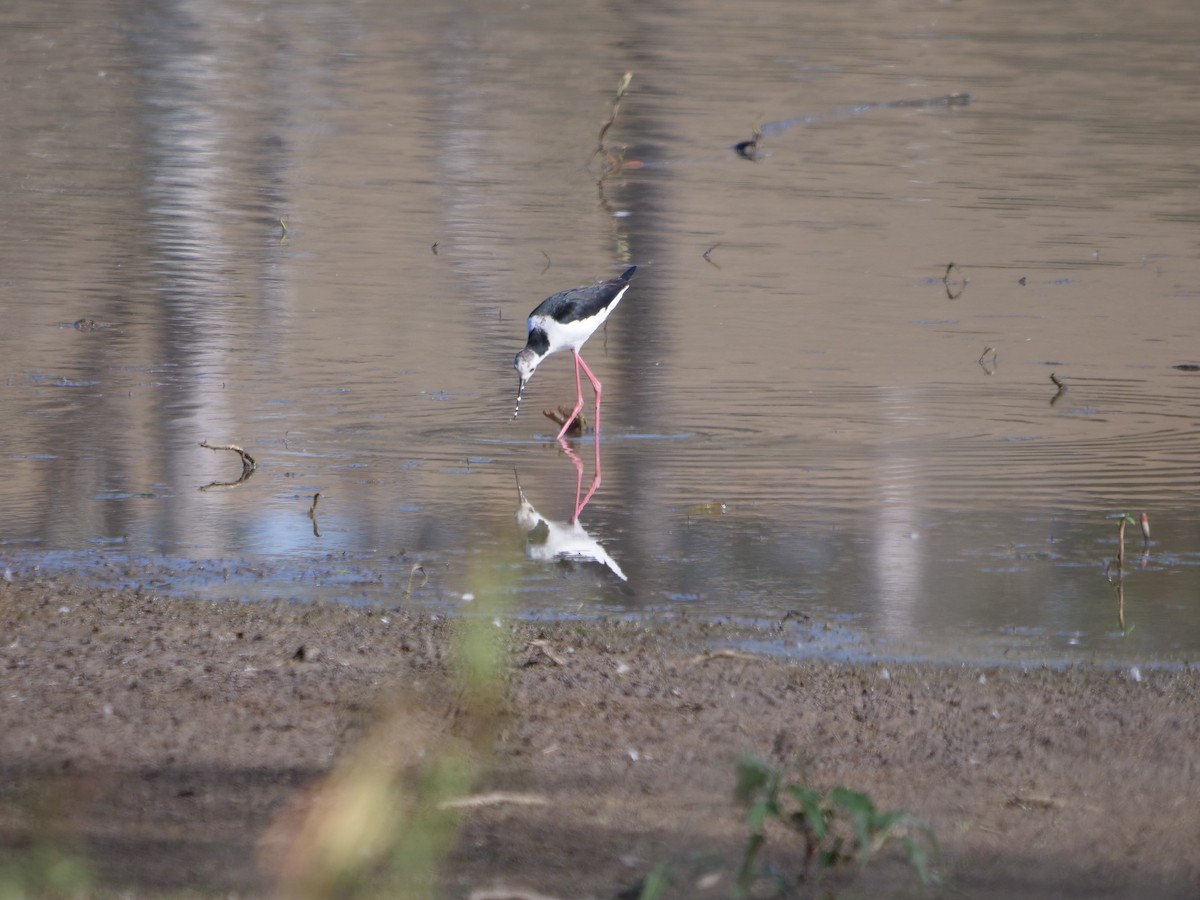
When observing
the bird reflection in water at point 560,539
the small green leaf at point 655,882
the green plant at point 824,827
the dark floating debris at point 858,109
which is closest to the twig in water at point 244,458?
the bird reflection in water at point 560,539

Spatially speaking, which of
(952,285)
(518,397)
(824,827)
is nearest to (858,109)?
(952,285)

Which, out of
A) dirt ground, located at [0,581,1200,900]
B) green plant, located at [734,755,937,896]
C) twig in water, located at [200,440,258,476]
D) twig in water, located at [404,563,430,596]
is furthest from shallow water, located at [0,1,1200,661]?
green plant, located at [734,755,937,896]

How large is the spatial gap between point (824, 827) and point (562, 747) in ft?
4.14

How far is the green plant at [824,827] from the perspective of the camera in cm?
445

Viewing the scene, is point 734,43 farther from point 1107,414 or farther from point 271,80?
point 1107,414

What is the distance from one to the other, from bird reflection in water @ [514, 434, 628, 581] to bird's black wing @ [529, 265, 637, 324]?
2.00 m

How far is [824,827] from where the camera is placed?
4629 millimetres

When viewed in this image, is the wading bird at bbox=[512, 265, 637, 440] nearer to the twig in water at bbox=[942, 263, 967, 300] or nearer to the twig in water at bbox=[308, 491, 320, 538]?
the twig in water at bbox=[308, 491, 320, 538]

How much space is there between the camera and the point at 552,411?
10.8 metres

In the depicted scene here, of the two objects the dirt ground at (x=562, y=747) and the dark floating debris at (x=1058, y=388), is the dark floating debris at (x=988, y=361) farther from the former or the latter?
the dirt ground at (x=562, y=747)

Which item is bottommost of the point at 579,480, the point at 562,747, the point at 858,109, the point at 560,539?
the point at 858,109

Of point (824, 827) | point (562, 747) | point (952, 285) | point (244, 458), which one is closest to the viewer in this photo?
point (824, 827)

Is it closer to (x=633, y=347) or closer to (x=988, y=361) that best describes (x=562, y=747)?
(x=988, y=361)

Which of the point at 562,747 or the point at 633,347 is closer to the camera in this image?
the point at 562,747
